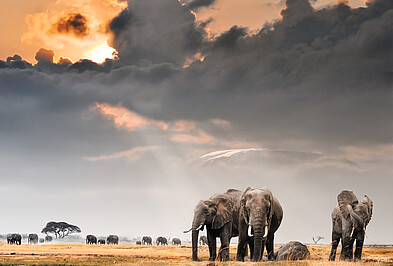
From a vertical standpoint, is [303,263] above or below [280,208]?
below

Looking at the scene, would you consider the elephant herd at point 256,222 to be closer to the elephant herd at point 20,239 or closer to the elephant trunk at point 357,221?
the elephant trunk at point 357,221

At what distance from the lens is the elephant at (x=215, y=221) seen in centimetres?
3216

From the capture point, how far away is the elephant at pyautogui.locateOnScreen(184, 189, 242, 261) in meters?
32.2

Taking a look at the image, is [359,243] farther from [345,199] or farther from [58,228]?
[58,228]

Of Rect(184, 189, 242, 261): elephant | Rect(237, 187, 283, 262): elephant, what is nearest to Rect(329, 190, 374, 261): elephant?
Rect(237, 187, 283, 262): elephant

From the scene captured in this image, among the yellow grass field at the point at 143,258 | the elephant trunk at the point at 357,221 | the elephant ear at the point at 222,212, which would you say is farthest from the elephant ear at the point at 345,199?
the elephant ear at the point at 222,212

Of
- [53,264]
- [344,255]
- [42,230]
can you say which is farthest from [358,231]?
[42,230]

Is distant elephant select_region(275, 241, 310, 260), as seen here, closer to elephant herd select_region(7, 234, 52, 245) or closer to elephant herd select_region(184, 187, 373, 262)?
elephant herd select_region(184, 187, 373, 262)

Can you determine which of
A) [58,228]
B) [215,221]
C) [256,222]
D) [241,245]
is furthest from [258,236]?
[58,228]

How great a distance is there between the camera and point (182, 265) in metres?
28.8

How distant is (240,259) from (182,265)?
3.73 metres

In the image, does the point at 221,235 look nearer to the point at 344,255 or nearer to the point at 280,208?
the point at 280,208

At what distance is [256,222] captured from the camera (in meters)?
28.5

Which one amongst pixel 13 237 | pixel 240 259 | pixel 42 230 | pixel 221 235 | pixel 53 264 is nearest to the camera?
pixel 240 259
